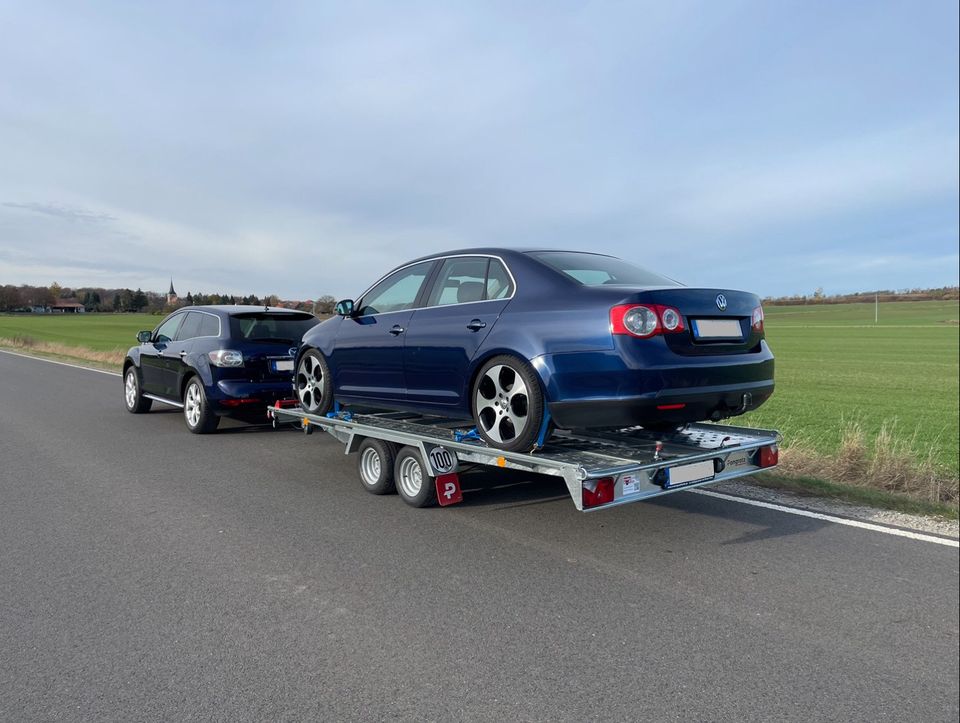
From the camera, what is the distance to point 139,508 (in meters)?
5.82

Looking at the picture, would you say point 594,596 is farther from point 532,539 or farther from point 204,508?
point 204,508

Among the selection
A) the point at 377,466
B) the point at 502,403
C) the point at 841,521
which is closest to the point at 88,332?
the point at 377,466

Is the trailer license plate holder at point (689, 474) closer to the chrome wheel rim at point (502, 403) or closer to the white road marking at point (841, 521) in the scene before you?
the chrome wheel rim at point (502, 403)

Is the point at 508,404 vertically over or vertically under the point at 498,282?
under

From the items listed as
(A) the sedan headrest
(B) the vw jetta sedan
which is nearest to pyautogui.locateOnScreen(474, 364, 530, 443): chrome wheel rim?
(A) the sedan headrest

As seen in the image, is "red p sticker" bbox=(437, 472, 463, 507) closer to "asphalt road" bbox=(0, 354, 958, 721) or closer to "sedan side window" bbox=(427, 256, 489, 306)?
"asphalt road" bbox=(0, 354, 958, 721)

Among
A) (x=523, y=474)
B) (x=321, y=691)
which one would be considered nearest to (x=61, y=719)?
(x=321, y=691)

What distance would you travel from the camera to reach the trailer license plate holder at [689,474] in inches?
178

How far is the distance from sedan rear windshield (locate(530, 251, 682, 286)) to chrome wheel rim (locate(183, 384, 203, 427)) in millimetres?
5847

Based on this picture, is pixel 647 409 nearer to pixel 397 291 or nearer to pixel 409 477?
pixel 409 477

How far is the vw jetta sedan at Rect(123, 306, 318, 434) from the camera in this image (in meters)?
9.07

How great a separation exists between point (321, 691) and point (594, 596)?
163cm

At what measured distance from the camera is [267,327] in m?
9.51

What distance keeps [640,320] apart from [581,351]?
40cm
